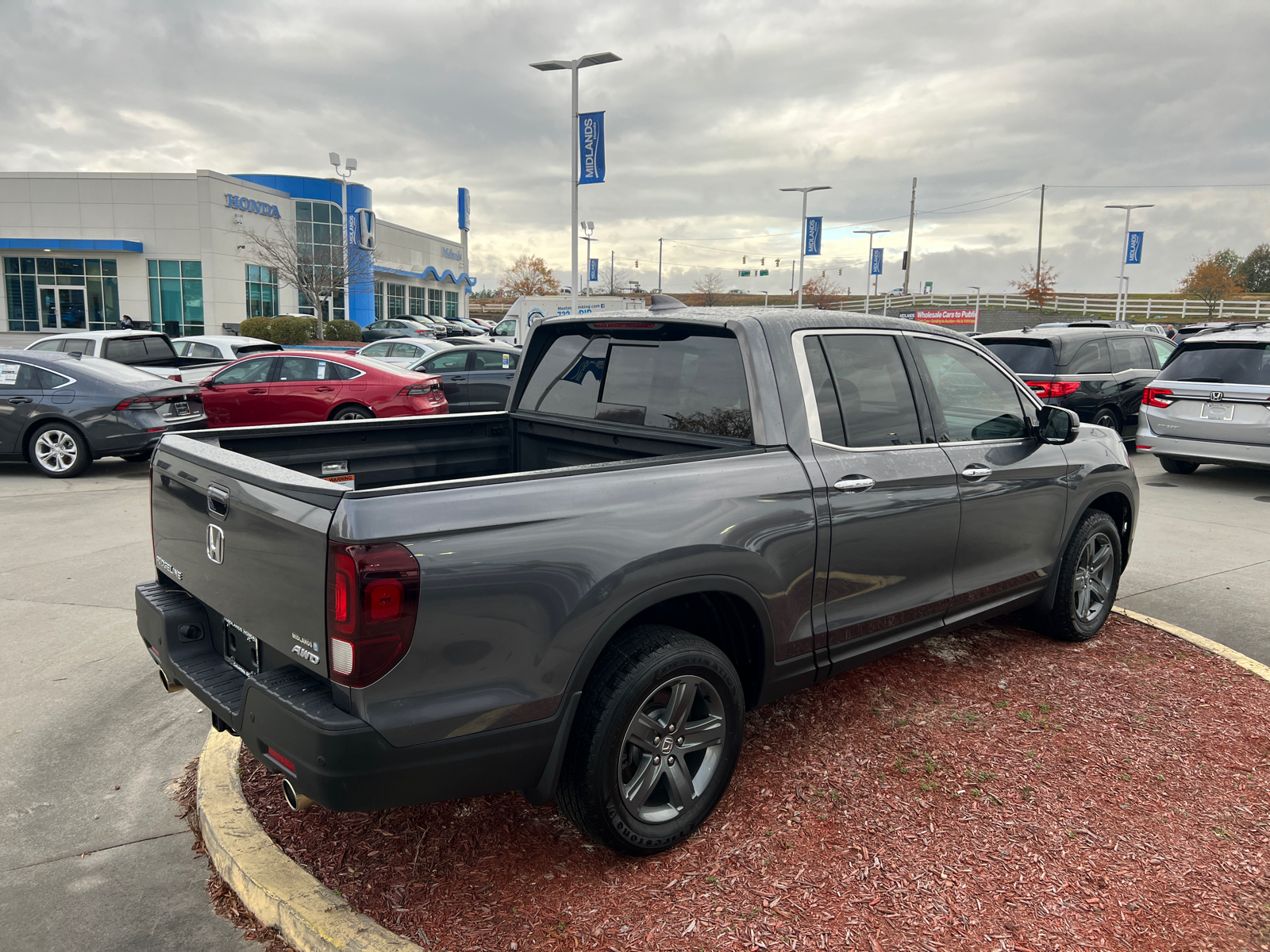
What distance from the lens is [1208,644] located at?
5.00m

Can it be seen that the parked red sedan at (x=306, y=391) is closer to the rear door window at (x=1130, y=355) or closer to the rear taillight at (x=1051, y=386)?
the rear taillight at (x=1051, y=386)

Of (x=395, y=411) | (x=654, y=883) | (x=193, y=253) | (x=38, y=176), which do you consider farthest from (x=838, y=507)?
(x=38, y=176)

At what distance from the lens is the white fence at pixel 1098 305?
6288 cm

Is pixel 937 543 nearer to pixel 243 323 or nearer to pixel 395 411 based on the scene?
pixel 395 411

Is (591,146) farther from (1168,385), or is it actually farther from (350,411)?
(1168,385)

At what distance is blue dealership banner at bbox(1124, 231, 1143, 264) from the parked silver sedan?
167ft

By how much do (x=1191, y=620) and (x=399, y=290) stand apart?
61.4m

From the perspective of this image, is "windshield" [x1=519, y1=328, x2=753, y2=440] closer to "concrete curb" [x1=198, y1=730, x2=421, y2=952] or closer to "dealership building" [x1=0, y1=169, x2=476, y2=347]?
"concrete curb" [x1=198, y1=730, x2=421, y2=952]

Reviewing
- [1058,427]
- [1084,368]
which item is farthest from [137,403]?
[1084,368]

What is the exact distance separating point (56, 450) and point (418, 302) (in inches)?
2263

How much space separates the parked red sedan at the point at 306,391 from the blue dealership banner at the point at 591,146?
552 inches

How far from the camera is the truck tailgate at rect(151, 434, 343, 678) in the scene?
94.7 inches

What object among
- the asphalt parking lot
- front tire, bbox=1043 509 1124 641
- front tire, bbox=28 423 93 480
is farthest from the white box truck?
front tire, bbox=1043 509 1124 641

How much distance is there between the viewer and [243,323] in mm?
36906
